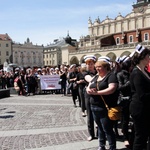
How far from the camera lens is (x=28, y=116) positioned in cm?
998

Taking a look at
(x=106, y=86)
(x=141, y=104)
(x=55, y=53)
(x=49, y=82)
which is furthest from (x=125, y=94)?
(x=55, y=53)

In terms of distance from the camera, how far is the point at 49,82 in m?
19.2

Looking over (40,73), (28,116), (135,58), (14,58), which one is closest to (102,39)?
(14,58)

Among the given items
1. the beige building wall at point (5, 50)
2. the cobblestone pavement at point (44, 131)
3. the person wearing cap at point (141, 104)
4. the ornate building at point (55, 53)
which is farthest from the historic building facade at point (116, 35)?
the person wearing cap at point (141, 104)

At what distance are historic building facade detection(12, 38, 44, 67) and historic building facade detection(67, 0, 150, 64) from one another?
4057 cm

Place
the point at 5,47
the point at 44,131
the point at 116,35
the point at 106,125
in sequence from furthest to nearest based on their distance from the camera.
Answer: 1. the point at 5,47
2. the point at 116,35
3. the point at 44,131
4. the point at 106,125

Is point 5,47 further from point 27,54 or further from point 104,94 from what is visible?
point 104,94

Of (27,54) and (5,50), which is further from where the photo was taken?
(27,54)

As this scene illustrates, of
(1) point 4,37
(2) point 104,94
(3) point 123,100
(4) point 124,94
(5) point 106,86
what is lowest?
(3) point 123,100

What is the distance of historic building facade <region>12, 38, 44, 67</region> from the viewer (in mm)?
121812

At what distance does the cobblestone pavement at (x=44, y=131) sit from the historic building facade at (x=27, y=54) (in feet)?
373

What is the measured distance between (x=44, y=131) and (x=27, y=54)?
12043 cm

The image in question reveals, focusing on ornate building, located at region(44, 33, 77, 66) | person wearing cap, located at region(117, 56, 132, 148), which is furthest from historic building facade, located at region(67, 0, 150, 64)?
person wearing cap, located at region(117, 56, 132, 148)

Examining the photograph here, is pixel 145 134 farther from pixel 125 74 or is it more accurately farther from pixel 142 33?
pixel 142 33
